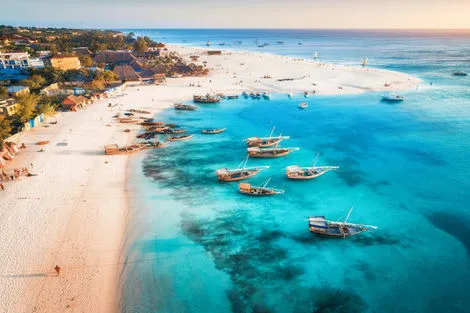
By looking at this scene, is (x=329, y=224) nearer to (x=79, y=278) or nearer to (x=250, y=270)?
(x=250, y=270)

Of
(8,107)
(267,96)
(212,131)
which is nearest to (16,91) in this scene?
(8,107)

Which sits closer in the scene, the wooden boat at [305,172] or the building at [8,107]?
the wooden boat at [305,172]

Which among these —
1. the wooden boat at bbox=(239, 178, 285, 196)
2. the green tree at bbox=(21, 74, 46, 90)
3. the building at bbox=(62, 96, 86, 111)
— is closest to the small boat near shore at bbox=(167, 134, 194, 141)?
the wooden boat at bbox=(239, 178, 285, 196)

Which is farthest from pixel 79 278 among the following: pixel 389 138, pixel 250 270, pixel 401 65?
pixel 401 65

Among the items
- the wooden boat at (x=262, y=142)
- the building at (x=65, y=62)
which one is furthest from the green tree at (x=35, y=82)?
the wooden boat at (x=262, y=142)

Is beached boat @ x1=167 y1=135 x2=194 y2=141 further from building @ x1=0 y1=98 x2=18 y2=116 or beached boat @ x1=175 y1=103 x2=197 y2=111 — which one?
building @ x1=0 y1=98 x2=18 y2=116

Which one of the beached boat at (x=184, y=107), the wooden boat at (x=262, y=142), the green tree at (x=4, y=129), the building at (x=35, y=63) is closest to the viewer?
the green tree at (x=4, y=129)

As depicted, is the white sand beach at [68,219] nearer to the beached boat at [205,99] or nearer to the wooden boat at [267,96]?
the beached boat at [205,99]
